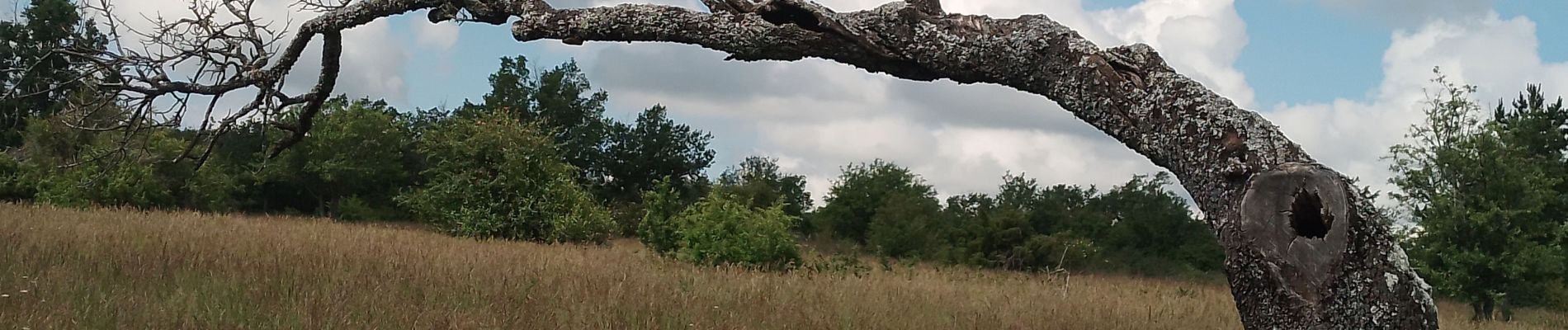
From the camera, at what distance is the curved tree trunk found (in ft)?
8.50

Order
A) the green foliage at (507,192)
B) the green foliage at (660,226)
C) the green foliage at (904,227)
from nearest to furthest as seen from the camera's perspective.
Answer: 1. the green foliage at (660,226)
2. the green foliage at (507,192)
3. the green foliage at (904,227)

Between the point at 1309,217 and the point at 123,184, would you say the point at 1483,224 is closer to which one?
the point at 1309,217

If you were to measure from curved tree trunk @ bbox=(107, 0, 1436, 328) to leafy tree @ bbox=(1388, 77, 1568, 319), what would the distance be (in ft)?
48.4

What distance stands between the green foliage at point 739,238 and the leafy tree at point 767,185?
16675mm

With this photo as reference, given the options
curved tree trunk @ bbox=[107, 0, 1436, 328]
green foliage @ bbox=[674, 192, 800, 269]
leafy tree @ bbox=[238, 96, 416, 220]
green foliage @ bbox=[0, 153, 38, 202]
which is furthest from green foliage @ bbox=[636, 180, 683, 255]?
leafy tree @ bbox=[238, 96, 416, 220]

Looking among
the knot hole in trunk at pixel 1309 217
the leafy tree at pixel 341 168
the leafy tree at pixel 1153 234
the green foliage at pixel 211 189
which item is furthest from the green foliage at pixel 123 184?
the leafy tree at pixel 1153 234

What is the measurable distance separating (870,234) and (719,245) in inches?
790

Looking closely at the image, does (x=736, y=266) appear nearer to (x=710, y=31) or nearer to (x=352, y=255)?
(x=352, y=255)

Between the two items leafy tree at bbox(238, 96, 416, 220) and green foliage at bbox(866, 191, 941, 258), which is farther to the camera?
leafy tree at bbox(238, 96, 416, 220)

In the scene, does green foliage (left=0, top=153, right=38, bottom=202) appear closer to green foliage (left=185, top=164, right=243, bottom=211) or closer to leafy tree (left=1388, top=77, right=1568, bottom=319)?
green foliage (left=185, top=164, right=243, bottom=211)

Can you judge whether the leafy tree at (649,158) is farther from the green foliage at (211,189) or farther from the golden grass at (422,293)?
the golden grass at (422,293)

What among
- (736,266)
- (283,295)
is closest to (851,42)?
(283,295)

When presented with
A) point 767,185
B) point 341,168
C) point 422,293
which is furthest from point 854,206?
point 422,293

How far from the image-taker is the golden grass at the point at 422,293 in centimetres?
494
